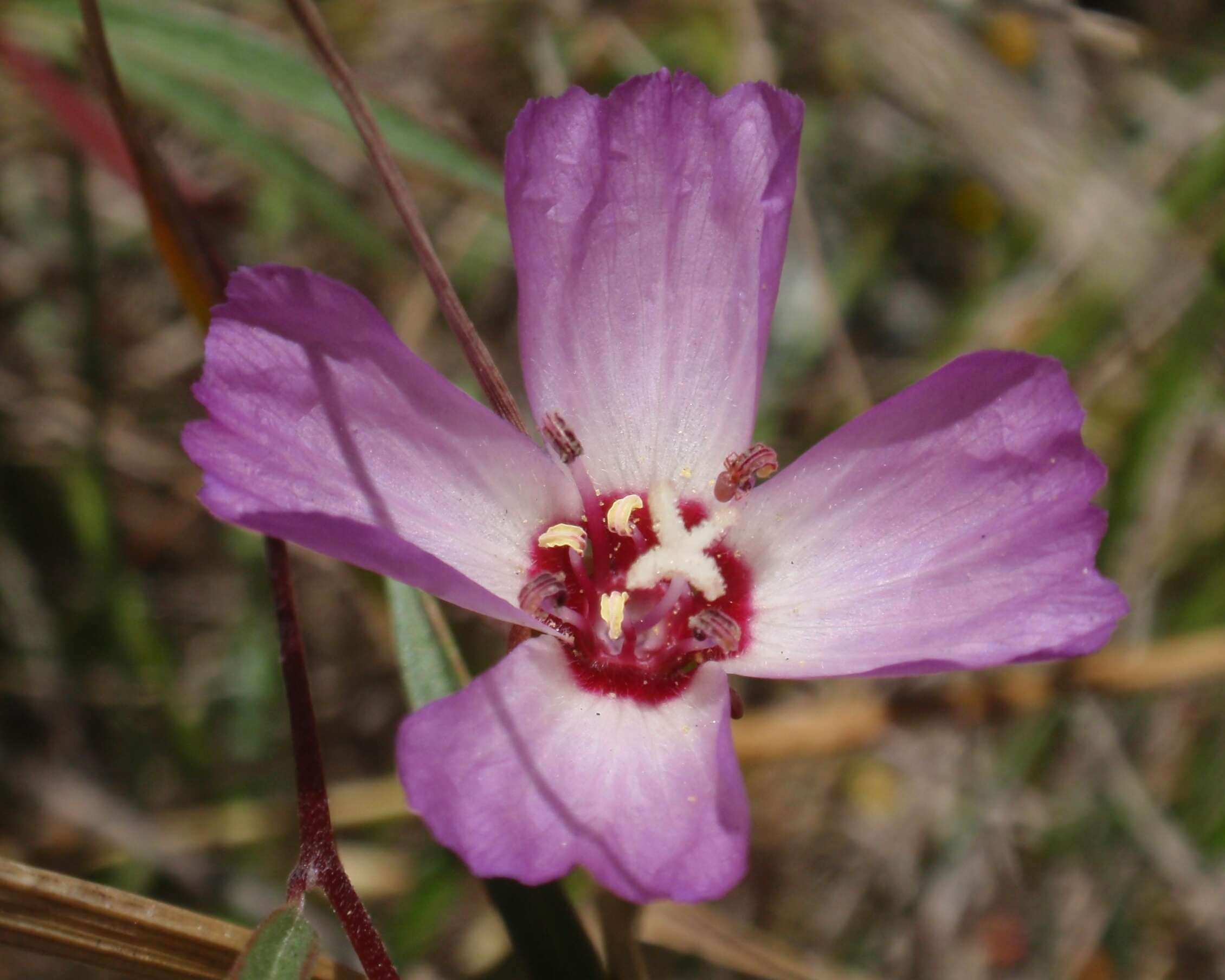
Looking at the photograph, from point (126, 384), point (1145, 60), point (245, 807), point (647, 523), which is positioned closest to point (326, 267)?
point (126, 384)

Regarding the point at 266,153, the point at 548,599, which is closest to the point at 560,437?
the point at 548,599

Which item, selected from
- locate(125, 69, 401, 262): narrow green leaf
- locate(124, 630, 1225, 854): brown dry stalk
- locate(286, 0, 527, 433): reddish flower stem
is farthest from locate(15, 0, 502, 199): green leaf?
locate(124, 630, 1225, 854): brown dry stalk

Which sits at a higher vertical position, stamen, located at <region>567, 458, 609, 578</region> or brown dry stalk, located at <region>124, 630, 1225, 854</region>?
stamen, located at <region>567, 458, 609, 578</region>

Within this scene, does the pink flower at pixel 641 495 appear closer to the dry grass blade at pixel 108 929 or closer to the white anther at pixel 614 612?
the white anther at pixel 614 612

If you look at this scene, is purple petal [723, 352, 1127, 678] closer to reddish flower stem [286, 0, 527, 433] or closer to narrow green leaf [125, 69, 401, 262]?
reddish flower stem [286, 0, 527, 433]

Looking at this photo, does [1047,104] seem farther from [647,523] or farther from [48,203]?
[48,203]

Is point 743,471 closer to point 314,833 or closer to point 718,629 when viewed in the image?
point 718,629

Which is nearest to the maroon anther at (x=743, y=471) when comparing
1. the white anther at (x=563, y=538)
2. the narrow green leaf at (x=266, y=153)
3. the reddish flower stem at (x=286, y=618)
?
the white anther at (x=563, y=538)
